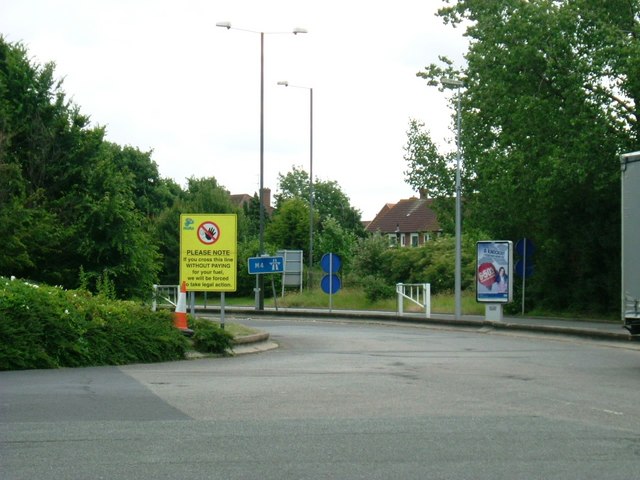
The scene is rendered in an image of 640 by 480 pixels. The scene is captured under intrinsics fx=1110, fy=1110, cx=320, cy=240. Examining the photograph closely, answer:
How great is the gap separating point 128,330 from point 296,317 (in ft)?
77.9

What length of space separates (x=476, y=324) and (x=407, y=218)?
96083mm

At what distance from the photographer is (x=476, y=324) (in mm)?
31516

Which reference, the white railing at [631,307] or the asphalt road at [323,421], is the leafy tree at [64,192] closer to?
the asphalt road at [323,421]

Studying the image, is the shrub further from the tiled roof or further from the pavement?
the tiled roof

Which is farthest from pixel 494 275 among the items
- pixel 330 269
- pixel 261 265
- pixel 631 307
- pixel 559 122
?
pixel 631 307

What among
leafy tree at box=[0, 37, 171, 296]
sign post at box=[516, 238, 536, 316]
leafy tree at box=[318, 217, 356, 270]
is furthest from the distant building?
leafy tree at box=[0, 37, 171, 296]

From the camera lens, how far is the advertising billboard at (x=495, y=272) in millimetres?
30906

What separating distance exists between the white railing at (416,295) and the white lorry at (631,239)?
18424 mm

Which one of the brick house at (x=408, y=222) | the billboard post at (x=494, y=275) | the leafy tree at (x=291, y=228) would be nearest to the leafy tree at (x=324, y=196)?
the brick house at (x=408, y=222)

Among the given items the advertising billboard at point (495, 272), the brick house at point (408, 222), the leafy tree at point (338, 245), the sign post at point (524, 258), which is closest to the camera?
the advertising billboard at point (495, 272)

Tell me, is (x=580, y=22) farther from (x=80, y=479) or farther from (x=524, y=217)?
(x=80, y=479)

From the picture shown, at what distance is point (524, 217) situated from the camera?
3969 cm

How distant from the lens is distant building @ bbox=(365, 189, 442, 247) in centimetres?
12294

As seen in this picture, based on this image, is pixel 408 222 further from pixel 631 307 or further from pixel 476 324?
pixel 631 307
